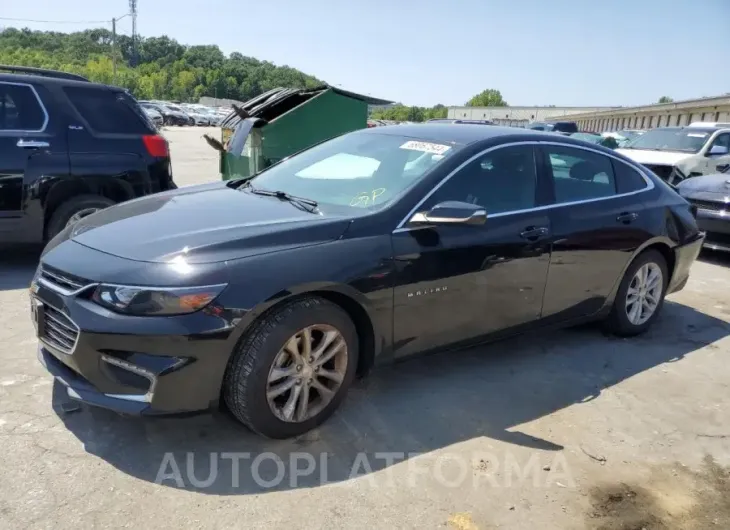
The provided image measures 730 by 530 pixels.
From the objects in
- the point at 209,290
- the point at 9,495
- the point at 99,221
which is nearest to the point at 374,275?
the point at 209,290

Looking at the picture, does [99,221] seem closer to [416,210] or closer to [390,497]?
[416,210]

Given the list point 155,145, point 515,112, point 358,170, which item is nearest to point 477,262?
point 358,170

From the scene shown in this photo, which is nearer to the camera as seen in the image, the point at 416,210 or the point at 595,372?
the point at 416,210

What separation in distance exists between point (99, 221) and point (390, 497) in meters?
2.24

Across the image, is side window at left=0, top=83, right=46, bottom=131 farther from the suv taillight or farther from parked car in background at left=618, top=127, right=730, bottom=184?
parked car in background at left=618, top=127, right=730, bottom=184

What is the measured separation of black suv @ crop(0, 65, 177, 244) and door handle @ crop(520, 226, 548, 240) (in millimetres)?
3934

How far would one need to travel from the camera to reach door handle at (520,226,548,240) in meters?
3.88

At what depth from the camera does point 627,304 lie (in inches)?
190

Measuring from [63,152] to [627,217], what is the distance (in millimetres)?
4953

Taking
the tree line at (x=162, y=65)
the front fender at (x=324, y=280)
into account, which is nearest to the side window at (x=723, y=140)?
the front fender at (x=324, y=280)

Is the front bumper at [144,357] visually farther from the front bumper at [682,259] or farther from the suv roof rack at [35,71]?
the suv roof rack at [35,71]

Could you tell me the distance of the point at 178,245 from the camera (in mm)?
2947

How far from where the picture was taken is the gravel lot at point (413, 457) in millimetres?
2631

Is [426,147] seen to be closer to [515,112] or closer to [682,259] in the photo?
[682,259]
